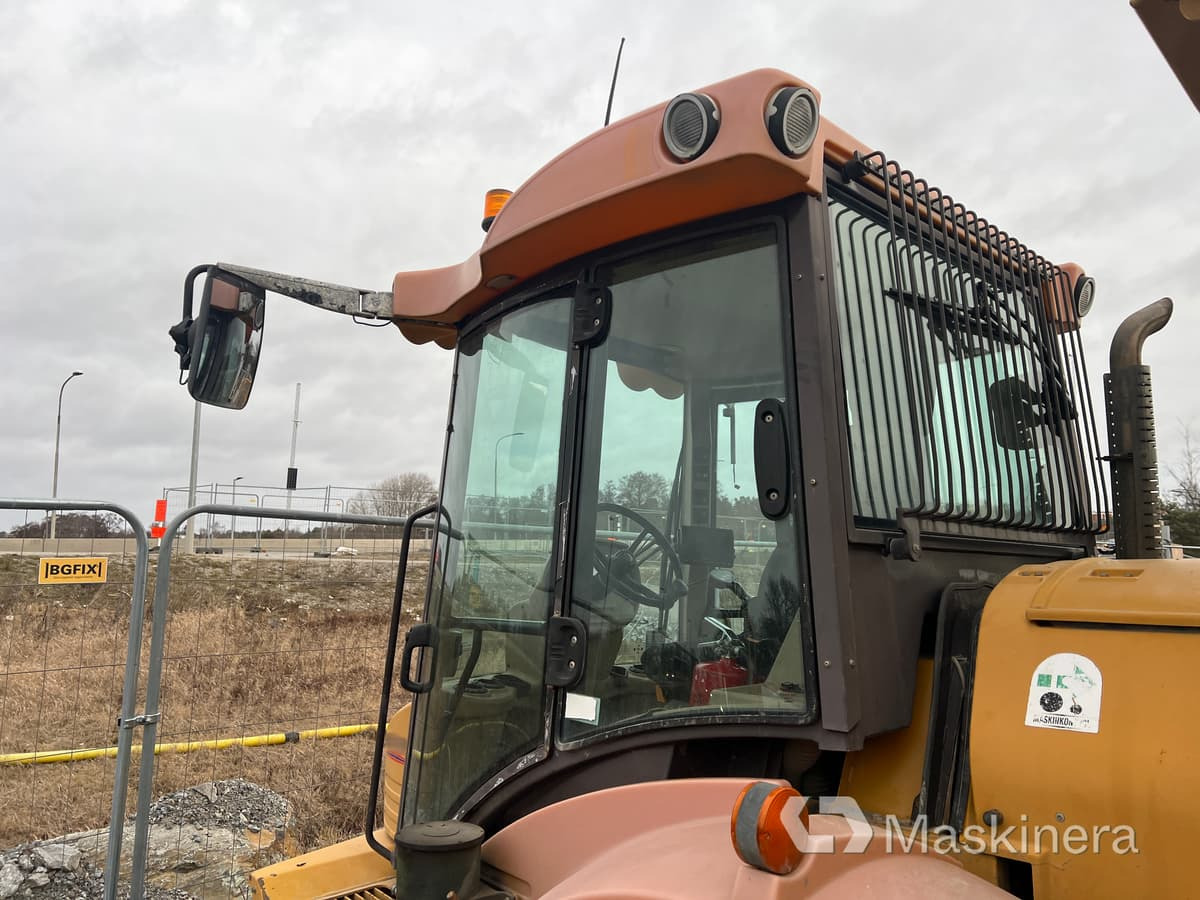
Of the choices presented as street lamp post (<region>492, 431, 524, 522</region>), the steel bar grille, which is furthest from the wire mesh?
the steel bar grille

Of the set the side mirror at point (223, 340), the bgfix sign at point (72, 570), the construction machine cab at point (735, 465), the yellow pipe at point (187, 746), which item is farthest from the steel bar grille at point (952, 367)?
the yellow pipe at point (187, 746)

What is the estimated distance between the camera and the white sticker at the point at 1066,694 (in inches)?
61.3

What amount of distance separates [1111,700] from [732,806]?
27.4 inches

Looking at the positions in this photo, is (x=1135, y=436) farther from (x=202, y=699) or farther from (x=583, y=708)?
(x=202, y=699)

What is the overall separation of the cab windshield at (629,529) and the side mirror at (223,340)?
67 centimetres

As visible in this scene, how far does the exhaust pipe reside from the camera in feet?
7.16

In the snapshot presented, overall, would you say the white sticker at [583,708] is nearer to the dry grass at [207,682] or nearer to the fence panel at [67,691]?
the fence panel at [67,691]

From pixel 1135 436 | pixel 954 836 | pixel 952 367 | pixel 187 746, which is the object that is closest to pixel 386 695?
pixel 954 836

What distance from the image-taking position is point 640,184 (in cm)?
197

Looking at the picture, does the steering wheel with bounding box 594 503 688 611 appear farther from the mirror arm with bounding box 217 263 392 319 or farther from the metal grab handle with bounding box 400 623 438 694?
the mirror arm with bounding box 217 263 392 319

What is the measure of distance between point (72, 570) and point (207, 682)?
3.25 meters

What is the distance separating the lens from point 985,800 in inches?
64.6

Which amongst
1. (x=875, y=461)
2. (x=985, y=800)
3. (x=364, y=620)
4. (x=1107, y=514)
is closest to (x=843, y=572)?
(x=875, y=461)

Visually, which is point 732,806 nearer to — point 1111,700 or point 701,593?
point 701,593
